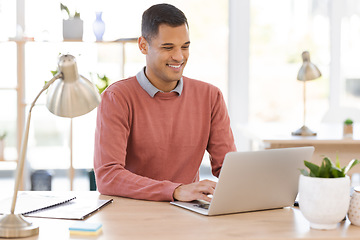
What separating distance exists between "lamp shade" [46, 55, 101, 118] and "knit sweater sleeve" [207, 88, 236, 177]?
2.99 ft

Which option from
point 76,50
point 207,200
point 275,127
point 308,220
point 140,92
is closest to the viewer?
point 308,220

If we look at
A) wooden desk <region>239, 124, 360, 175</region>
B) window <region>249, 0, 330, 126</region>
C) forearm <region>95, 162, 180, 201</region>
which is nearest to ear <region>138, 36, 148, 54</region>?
forearm <region>95, 162, 180, 201</region>

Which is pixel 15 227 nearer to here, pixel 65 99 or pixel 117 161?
pixel 65 99

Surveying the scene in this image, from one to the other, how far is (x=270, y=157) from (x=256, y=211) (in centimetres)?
18

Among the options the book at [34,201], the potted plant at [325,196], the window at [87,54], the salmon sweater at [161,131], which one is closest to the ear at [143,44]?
the salmon sweater at [161,131]

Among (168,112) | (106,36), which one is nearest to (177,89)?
(168,112)

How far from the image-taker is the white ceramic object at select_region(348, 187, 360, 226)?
1.62 m

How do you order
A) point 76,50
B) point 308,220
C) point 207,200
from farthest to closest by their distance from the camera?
1. point 76,50
2. point 207,200
3. point 308,220

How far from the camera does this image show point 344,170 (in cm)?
160

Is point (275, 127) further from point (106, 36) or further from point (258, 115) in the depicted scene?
point (106, 36)

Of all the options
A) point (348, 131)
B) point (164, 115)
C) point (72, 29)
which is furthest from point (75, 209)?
point (72, 29)

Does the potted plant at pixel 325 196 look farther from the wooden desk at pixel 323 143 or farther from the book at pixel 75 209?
the wooden desk at pixel 323 143

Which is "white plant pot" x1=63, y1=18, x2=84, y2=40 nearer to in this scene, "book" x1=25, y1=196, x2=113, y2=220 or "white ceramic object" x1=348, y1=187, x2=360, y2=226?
"book" x1=25, y1=196, x2=113, y2=220

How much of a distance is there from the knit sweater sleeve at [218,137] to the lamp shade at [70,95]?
0.91 metres
